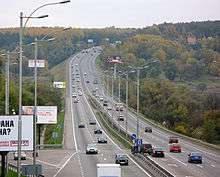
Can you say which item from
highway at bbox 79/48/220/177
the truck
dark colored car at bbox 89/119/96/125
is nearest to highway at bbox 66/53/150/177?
dark colored car at bbox 89/119/96/125

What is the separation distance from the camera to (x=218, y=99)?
144750 mm

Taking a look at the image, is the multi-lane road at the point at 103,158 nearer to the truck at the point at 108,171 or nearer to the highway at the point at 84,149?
the highway at the point at 84,149

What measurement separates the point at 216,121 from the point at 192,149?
3446 cm

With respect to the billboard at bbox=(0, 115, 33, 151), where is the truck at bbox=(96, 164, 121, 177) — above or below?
below

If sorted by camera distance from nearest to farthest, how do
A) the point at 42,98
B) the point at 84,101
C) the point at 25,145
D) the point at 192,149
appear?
1. the point at 25,145
2. the point at 192,149
3. the point at 42,98
4. the point at 84,101

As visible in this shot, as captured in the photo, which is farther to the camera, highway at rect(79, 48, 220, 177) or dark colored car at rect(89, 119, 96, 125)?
dark colored car at rect(89, 119, 96, 125)

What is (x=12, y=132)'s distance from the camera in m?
38.0

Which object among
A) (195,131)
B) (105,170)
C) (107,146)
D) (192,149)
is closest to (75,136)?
(107,146)

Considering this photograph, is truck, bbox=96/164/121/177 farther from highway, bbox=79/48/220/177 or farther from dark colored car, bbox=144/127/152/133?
dark colored car, bbox=144/127/152/133

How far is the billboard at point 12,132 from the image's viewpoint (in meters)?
37.8

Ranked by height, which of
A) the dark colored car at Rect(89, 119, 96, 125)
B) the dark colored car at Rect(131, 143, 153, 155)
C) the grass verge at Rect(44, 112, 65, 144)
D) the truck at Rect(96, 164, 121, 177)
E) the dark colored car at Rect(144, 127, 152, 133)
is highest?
the truck at Rect(96, 164, 121, 177)

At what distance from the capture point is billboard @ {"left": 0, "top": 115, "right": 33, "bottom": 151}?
3781cm

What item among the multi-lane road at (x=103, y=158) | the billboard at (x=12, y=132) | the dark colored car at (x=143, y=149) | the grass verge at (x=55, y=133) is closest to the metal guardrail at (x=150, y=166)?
the multi-lane road at (x=103, y=158)

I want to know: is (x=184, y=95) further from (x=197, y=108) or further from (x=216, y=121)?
(x=216, y=121)
